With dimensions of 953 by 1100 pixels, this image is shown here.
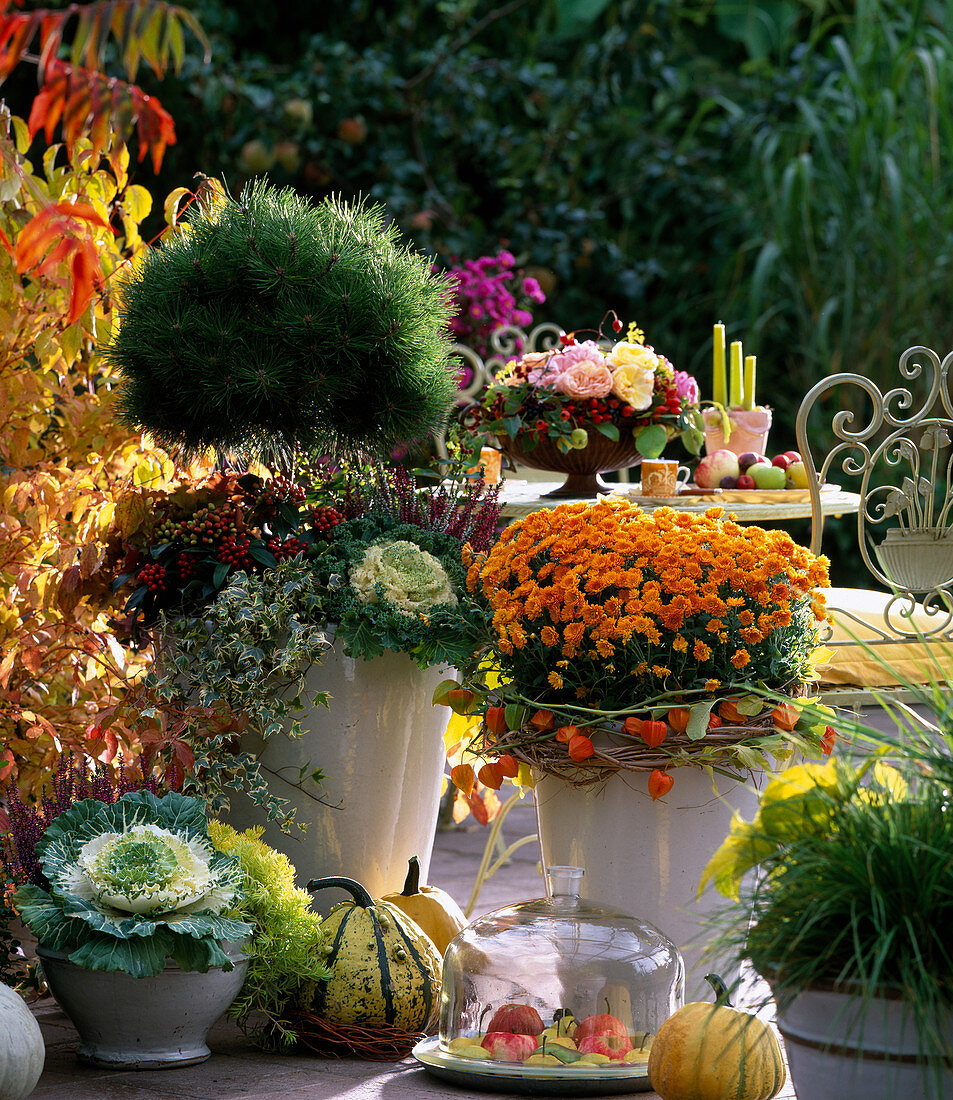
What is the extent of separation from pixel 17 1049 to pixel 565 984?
85 cm

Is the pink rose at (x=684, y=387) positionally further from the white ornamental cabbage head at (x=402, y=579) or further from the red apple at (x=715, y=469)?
the white ornamental cabbage head at (x=402, y=579)

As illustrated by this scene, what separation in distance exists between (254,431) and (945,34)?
5.42 meters

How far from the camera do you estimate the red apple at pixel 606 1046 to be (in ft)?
7.63

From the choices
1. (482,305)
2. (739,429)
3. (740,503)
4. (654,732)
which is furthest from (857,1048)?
(482,305)

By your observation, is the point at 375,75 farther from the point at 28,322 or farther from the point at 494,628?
the point at 494,628

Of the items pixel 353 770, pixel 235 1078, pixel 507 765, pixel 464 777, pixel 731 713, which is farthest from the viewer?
pixel 353 770

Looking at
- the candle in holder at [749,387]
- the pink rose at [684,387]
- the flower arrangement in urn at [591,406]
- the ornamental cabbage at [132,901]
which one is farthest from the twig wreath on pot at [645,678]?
the candle in holder at [749,387]

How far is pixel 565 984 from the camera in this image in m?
2.36

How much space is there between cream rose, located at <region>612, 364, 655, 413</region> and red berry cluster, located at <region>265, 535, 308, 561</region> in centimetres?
85

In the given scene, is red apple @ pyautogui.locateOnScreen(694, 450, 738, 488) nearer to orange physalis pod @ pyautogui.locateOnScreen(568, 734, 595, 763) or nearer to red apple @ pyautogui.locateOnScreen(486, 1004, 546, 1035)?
orange physalis pod @ pyautogui.locateOnScreen(568, 734, 595, 763)

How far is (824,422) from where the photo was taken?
684 cm

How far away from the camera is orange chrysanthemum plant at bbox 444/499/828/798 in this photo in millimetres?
2475

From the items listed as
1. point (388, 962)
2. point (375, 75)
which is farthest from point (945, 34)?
point (388, 962)

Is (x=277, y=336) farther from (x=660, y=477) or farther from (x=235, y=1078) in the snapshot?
(x=235, y=1078)
